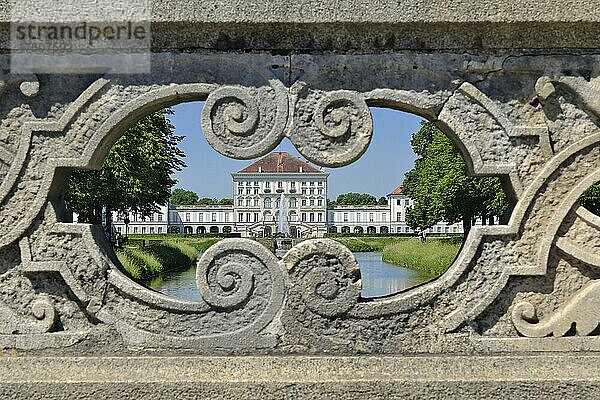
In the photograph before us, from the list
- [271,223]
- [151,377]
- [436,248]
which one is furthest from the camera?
[271,223]

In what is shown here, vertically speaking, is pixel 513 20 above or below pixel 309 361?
above

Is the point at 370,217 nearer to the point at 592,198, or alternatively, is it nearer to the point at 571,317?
the point at 592,198

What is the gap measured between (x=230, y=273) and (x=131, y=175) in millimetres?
14550

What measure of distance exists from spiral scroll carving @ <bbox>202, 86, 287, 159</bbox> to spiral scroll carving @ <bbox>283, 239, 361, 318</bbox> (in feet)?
1.68

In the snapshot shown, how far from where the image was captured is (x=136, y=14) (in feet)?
8.80

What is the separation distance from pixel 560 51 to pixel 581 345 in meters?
1.35

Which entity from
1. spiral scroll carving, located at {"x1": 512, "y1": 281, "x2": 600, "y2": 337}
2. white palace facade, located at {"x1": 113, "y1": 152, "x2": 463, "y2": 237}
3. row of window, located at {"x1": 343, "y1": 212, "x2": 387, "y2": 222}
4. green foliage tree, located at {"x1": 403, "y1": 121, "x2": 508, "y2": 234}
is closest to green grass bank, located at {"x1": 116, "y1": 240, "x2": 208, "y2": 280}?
green foliage tree, located at {"x1": 403, "y1": 121, "x2": 508, "y2": 234}

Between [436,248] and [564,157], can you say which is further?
[436,248]

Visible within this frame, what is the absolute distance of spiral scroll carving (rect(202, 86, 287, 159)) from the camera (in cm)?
275

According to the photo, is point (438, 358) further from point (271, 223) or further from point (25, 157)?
point (271, 223)

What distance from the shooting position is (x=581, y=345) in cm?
274

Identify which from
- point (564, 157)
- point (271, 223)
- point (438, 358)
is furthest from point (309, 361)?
point (271, 223)

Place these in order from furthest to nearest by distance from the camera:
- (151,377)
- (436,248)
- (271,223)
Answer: (271,223) < (436,248) < (151,377)

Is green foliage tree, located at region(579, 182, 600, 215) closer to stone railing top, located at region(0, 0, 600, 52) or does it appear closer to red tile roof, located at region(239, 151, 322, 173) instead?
stone railing top, located at region(0, 0, 600, 52)
